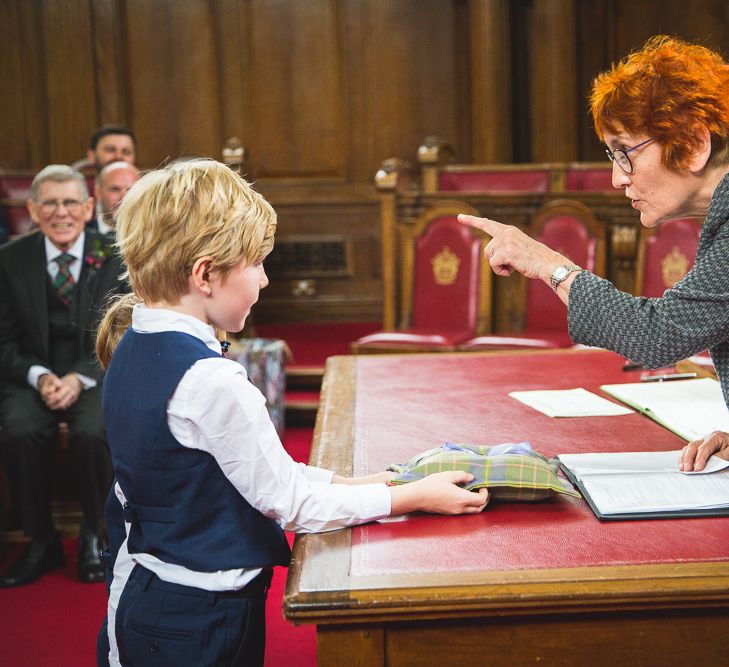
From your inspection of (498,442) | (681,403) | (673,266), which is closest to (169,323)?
(498,442)

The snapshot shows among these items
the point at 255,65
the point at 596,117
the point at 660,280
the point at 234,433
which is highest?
the point at 255,65

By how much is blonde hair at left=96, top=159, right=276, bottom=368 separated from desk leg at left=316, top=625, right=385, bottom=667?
562 millimetres

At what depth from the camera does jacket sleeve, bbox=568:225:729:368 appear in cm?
159

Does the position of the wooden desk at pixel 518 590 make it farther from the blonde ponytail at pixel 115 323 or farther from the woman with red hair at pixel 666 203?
the blonde ponytail at pixel 115 323

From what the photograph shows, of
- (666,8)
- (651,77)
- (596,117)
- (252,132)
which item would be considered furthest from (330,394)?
(666,8)

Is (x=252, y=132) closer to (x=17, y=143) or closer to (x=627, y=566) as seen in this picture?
(x=17, y=143)

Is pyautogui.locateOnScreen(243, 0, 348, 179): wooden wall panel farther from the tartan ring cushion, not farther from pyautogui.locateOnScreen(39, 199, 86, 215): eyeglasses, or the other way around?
the tartan ring cushion

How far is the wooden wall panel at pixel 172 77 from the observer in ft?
26.3

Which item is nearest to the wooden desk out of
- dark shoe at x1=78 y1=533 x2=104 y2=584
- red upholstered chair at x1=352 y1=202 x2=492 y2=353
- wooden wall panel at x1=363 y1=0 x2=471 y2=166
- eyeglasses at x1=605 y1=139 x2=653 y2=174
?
eyeglasses at x1=605 y1=139 x2=653 y2=174

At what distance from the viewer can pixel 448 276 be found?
208 inches

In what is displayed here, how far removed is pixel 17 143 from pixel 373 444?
7004mm

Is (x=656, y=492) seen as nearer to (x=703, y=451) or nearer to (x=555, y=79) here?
(x=703, y=451)

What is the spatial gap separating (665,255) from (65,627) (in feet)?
10.9

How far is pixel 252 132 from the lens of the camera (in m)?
8.18
